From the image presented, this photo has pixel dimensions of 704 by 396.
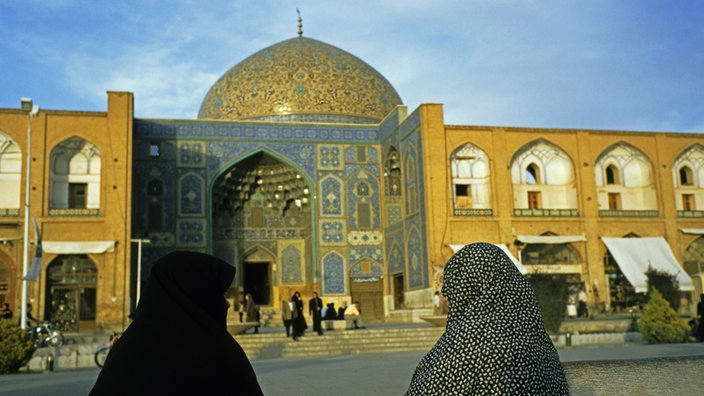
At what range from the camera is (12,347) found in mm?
10516

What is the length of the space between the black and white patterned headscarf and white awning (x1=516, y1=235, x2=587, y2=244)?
2003 centimetres

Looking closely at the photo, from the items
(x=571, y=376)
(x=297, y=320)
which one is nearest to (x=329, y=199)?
(x=297, y=320)

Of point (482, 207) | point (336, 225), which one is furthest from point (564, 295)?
point (336, 225)

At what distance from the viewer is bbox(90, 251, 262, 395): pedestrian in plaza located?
7.73 feet

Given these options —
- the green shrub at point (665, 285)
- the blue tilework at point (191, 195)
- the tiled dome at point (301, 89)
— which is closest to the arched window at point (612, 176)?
the green shrub at point (665, 285)

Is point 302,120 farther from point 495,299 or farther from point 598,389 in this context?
point 495,299

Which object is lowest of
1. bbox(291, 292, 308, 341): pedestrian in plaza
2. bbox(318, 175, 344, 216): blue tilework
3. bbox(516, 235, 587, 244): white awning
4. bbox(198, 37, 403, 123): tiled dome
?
bbox(291, 292, 308, 341): pedestrian in plaza

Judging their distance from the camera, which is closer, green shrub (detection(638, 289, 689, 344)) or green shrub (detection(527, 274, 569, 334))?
green shrub (detection(638, 289, 689, 344))

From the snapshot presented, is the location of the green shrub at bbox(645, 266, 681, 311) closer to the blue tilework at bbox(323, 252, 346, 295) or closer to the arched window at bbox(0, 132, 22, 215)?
the blue tilework at bbox(323, 252, 346, 295)

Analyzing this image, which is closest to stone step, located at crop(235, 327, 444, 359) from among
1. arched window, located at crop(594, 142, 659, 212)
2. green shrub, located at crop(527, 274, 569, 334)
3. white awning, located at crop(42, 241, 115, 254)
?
green shrub, located at crop(527, 274, 569, 334)

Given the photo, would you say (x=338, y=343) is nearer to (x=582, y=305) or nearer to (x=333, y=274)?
(x=333, y=274)

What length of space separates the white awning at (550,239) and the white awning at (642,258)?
0.87m

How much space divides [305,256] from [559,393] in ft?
74.6

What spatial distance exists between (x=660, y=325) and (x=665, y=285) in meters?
6.66
